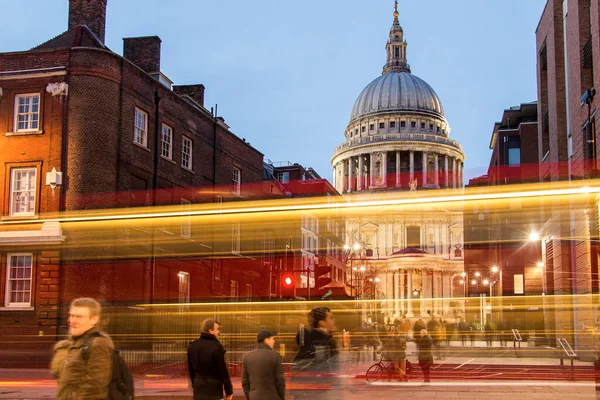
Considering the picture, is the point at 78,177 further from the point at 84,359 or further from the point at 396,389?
the point at 84,359

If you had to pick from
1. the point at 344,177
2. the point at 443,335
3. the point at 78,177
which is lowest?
the point at 443,335

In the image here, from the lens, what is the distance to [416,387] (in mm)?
21016

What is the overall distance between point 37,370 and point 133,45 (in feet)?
60.0

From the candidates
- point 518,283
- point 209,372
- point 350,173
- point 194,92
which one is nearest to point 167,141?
point 194,92

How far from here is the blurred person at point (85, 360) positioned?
621 cm

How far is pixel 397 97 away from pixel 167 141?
123 metres

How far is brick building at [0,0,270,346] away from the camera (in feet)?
94.6

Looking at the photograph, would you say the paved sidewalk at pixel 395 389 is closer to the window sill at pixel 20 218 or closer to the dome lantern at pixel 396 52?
the window sill at pixel 20 218

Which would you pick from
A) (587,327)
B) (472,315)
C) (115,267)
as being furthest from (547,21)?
(472,315)

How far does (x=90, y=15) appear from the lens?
34469 millimetres

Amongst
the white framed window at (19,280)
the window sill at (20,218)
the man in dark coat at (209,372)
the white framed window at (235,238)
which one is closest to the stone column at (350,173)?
the window sill at (20,218)

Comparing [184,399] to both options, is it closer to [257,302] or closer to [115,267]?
[257,302]

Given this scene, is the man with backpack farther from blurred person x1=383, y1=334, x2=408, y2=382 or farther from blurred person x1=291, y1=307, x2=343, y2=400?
blurred person x1=383, y1=334, x2=408, y2=382

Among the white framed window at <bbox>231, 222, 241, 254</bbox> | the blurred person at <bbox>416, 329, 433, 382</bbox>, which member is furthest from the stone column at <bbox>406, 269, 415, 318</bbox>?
the white framed window at <bbox>231, 222, 241, 254</bbox>
